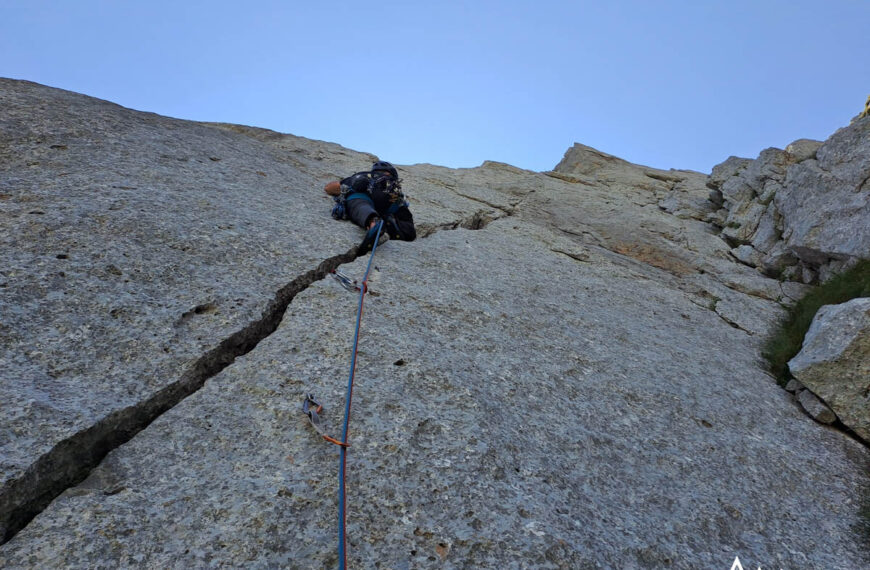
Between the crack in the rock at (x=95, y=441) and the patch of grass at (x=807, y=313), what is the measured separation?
20.2 feet

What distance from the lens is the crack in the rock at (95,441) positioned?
8.15ft

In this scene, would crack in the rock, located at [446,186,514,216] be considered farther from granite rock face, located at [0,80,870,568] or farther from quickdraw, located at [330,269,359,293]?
quickdraw, located at [330,269,359,293]

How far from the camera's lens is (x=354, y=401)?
12.0ft

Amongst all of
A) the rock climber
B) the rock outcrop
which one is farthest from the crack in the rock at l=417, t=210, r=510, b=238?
the rock outcrop

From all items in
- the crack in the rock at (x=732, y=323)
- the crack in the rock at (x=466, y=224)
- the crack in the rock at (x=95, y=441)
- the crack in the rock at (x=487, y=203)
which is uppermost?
the crack in the rock at (x=487, y=203)

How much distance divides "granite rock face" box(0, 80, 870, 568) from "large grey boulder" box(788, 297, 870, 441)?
0.94 feet

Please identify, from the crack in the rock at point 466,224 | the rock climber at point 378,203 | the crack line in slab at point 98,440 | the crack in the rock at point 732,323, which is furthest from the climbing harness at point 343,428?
the crack in the rock at point 732,323

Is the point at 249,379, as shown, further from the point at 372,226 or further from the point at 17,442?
the point at 372,226

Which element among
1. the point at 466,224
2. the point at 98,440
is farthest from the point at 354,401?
the point at 466,224

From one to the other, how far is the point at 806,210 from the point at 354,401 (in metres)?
8.87

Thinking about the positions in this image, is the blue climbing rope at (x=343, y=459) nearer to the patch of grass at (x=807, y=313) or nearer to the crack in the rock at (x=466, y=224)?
the crack in the rock at (x=466, y=224)

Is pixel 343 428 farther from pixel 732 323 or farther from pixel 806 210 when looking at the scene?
pixel 806 210

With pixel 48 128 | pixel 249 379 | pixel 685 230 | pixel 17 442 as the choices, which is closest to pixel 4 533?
pixel 17 442

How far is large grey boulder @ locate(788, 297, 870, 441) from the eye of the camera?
5.10 meters
